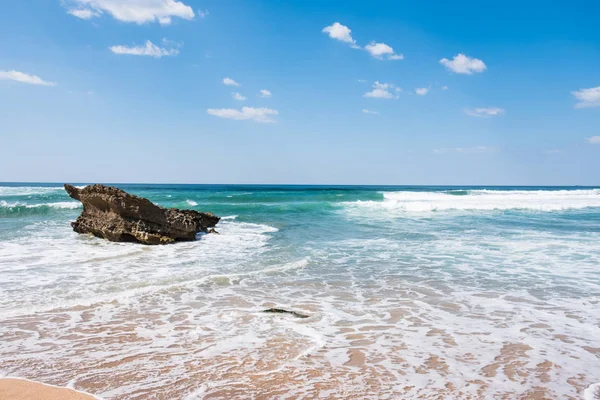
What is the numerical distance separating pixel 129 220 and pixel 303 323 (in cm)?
874

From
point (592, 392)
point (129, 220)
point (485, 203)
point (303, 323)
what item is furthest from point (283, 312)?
point (485, 203)

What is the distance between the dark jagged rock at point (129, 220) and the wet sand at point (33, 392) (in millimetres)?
8625

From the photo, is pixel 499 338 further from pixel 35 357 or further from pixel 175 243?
pixel 175 243

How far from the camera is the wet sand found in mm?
2982

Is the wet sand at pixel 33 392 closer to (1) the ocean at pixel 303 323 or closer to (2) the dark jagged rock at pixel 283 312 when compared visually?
(1) the ocean at pixel 303 323

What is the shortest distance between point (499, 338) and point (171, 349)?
354cm

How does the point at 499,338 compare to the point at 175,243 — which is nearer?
the point at 499,338

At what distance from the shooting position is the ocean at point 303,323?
3.36 metres

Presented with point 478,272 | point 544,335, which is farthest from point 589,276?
point 544,335

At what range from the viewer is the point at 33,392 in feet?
10.0

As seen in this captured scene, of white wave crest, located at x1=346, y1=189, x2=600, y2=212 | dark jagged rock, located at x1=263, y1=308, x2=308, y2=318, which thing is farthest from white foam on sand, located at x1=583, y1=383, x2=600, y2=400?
white wave crest, located at x1=346, y1=189, x2=600, y2=212

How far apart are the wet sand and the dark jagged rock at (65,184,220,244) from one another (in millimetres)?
8625

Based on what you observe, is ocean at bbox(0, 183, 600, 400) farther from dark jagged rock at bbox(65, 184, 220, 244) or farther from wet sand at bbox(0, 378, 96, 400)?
dark jagged rock at bbox(65, 184, 220, 244)

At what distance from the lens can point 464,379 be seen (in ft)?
11.3
